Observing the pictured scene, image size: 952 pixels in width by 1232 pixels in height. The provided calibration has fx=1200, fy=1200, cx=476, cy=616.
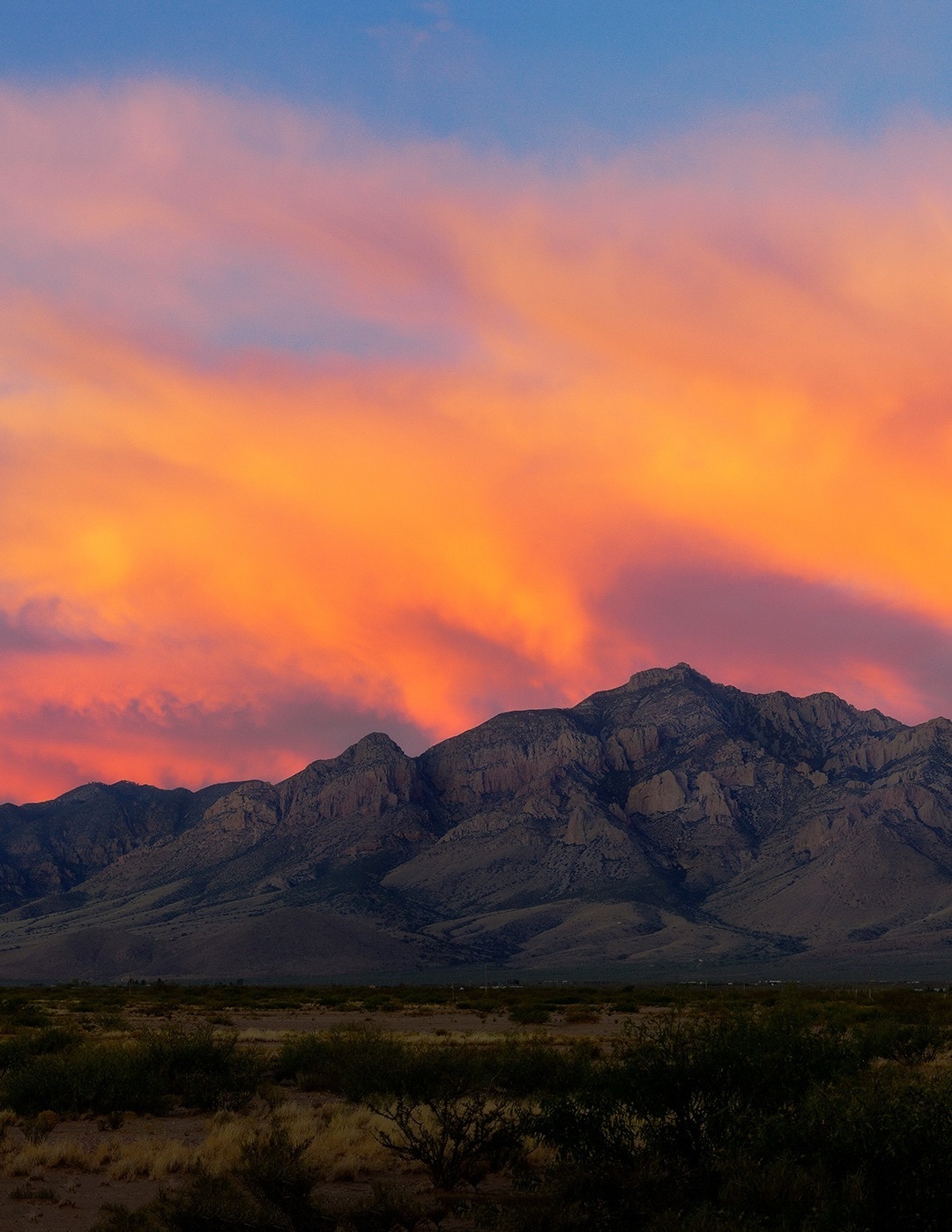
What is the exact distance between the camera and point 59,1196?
19.5 metres

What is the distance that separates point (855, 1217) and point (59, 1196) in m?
12.7

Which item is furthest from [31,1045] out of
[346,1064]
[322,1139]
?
[322,1139]

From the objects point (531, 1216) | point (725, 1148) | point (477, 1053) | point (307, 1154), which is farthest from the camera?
point (477, 1053)

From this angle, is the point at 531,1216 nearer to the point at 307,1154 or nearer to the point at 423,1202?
the point at 423,1202

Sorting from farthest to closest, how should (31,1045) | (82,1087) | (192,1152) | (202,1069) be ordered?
(31,1045)
(202,1069)
(82,1087)
(192,1152)

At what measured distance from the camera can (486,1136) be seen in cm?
1998

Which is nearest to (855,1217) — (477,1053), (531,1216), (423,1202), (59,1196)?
(531,1216)

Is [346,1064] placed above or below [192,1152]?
above

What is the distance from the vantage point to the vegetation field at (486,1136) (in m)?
14.6

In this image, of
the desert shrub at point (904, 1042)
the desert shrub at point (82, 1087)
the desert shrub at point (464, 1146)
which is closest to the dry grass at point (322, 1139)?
the desert shrub at point (464, 1146)

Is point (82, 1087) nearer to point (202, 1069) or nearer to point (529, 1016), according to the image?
point (202, 1069)

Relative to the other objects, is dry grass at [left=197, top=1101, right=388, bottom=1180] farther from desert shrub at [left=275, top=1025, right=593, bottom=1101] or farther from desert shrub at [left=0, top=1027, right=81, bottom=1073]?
desert shrub at [left=0, top=1027, right=81, bottom=1073]

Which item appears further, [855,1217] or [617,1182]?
[617,1182]

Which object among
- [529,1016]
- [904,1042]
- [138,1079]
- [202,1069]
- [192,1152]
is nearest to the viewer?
[192,1152]
